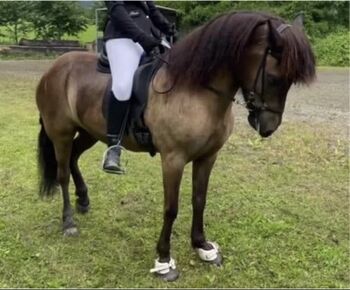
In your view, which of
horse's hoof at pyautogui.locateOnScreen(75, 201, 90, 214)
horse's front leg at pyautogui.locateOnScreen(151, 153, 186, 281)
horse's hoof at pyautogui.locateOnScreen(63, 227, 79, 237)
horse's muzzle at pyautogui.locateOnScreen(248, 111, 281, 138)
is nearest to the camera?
horse's muzzle at pyautogui.locateOnScreen(248, 111, 281, 138)

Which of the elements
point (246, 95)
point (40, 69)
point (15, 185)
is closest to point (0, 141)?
point (15, 185)

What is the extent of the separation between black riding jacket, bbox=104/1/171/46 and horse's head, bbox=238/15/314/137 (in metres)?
0.69

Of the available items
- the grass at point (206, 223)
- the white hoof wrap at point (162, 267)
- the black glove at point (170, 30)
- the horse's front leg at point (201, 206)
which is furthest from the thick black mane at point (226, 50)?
the grass at point (206, 223)

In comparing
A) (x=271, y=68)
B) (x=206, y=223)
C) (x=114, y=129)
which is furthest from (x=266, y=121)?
(x=206, y=223)

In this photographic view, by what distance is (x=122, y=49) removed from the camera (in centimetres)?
300

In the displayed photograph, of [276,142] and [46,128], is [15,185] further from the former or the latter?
[276,142]

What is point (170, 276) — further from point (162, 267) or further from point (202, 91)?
point (202, 91)

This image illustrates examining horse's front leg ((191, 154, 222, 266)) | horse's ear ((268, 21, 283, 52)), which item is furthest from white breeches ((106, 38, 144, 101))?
horse's ear ((268, 21, 283, 52))

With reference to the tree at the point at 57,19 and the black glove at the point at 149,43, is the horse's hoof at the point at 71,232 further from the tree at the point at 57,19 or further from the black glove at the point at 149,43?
the tree at the point at 57,19

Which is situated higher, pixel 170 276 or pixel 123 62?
pixel 123 62

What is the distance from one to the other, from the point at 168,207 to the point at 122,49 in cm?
105

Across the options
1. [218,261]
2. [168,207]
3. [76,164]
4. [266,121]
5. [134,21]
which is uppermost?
[134,21]

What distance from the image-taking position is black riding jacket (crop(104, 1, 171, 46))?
2.87 m

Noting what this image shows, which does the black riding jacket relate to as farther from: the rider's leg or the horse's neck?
the horse's neck
